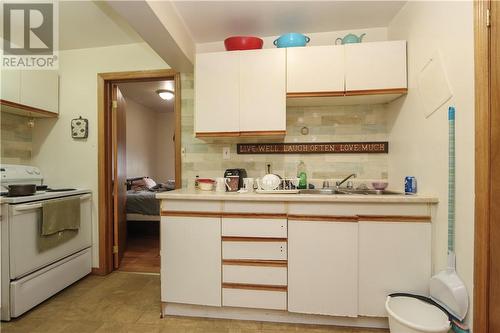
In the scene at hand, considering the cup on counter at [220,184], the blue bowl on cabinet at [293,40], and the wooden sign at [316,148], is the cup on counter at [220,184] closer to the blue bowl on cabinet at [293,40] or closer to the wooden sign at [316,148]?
the wooden sign at [316,148]

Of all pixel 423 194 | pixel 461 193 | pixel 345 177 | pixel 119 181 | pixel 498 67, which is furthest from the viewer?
pixel 119 181

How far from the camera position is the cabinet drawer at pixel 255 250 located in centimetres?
167

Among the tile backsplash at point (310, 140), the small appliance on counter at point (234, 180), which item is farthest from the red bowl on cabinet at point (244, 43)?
the small appliance on counter at point (234, 180)

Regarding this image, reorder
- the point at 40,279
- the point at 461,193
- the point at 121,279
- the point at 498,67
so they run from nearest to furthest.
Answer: the point at 498,67 < the point at 461,193 < the point at 40,279 < the point at 121,279

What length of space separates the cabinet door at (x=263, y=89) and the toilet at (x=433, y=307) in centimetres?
142

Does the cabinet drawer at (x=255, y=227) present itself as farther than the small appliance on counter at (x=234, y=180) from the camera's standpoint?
No

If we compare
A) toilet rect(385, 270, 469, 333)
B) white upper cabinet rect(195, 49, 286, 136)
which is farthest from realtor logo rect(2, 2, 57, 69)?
toilet rect(385, 270, 469, 333)

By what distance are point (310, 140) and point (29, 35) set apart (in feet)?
9.13

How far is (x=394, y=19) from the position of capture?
2049 mm

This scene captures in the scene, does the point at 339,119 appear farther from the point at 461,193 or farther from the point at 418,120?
the point at 461,193

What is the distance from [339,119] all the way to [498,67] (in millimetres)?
1195

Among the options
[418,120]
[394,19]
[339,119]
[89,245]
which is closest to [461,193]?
[418,120]

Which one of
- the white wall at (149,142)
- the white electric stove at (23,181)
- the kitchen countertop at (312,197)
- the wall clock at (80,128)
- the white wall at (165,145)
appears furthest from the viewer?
the white wall at (165,145)

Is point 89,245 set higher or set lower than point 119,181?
lower
